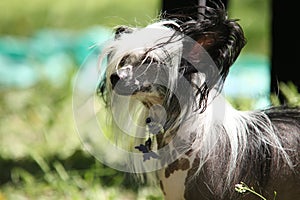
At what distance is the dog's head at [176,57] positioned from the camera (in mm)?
3150

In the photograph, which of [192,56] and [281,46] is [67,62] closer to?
[281,46]

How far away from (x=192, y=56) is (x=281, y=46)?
2.11 metres

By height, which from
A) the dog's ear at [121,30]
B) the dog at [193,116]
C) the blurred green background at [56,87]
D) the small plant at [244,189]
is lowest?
the blurred green background at [56,87]

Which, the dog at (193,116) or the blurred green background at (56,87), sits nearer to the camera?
the dog at (193,116)

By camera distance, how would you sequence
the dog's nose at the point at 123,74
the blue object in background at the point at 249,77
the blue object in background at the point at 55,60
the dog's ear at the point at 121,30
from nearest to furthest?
the dog's nose at the point at 123,74 < the dog's ear at the point at 121,30 < the blue object in background at the point at 249,77 < the blue object in background at the point at 55,60

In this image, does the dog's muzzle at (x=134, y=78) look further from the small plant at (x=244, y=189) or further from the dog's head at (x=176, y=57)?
the small plant at (x=244, y=189)

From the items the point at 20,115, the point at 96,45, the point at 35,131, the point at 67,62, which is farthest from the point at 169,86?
the point at 67,62

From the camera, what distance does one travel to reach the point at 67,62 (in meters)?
6.75

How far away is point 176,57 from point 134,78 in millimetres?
154

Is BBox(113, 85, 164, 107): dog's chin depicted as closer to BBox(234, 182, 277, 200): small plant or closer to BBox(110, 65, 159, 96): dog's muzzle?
BBox(110, 65, 159, 96): dog's muzzle

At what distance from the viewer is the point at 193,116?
324cm

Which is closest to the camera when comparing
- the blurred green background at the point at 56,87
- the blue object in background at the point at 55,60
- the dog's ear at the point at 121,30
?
the dog's ear at the point at 121,30

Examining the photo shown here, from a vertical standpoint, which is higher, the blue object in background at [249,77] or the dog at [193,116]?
the dog at [193,116]

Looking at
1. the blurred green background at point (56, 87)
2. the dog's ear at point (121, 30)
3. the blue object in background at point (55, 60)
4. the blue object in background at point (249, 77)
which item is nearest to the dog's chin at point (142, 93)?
the dog's ear at point (121, 30)
